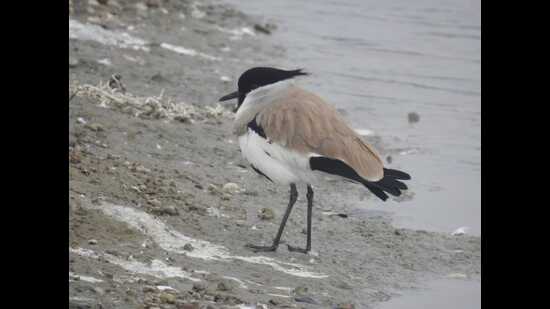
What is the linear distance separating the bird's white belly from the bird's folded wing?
0.16 ft

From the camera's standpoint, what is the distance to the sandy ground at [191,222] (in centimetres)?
556

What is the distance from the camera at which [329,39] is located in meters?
13.7

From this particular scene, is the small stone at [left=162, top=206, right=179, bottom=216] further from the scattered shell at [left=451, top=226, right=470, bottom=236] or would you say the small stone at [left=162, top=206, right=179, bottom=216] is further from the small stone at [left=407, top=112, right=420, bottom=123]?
the small stone at [left=407, top=112, right=420, bottom=123]

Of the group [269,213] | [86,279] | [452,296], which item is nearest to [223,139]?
[269,213]

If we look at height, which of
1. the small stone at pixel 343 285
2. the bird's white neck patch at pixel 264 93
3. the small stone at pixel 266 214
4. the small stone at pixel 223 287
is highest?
the bird's white neck patch at pixel 264 93

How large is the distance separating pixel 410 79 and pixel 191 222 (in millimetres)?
6033

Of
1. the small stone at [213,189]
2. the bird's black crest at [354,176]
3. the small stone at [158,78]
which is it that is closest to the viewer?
the bird's black crest at [354,176]

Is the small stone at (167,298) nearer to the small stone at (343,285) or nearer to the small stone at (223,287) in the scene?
the small stone at (223,287)

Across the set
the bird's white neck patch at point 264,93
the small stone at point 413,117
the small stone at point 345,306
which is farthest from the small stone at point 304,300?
the small stone at point 413,117

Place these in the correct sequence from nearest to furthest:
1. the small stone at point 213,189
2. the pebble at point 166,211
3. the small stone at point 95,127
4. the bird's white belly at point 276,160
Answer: the bird's white belly at point 276,160
the pebble at point 166,211
the small stone at point 213,189
the small stone at point 95,127

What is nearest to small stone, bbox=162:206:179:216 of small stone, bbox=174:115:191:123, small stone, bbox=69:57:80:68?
small stone, bbox=174:115:191:123

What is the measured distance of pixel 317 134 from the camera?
636 centimetres

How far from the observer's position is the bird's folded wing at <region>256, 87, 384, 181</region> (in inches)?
247
